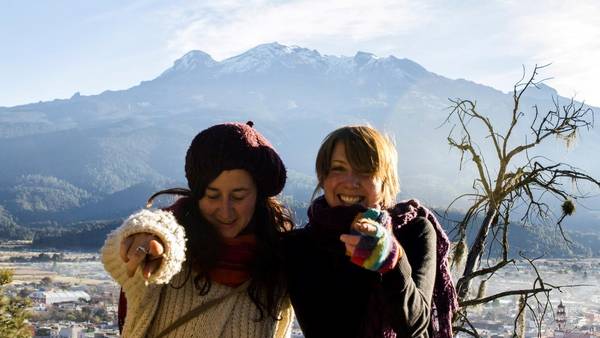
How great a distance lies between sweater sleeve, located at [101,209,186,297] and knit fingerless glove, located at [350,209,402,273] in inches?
21.8

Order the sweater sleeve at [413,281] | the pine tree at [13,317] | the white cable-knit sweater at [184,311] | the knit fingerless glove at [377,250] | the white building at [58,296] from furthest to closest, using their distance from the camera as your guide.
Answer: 1. the white building at [58,296]
2. the pine tree at [13,317]
3. the white cable-knit sweater at [184,311]
4. the sweater sleeve at [413,281]
5. the knit fingerless glove at [377,250]

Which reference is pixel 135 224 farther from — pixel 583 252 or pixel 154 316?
pixel 583 252

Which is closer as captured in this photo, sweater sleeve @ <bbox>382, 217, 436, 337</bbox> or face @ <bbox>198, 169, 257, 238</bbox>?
sweater sleeve @ <bbox>382, 217, 436, 337</bbox>

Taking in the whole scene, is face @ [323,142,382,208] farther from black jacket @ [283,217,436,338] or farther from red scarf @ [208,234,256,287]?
red scarf @ [208,234,256,287]

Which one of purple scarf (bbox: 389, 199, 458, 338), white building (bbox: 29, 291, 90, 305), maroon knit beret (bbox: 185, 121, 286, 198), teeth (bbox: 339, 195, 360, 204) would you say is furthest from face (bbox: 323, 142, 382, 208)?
white building (bbox: 29, 291, 90, 305)

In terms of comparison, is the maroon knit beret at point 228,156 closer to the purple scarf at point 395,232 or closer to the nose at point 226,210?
the nose at point 226,210

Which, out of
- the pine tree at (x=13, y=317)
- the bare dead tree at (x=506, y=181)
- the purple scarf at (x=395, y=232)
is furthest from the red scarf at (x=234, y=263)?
the pine tree at (x=13, y=317)

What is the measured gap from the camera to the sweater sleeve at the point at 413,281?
6.07ft

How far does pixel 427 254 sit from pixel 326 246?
1.07 ft

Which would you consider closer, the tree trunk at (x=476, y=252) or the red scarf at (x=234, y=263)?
the red scarf at (x=234, y=263)

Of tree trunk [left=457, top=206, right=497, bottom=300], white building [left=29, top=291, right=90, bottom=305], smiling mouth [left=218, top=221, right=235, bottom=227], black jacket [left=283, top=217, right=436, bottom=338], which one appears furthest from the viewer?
white building [left=29, top=291, right=90, bottom=305]

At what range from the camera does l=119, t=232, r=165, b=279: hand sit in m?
1.92

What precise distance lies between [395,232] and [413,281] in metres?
0.21

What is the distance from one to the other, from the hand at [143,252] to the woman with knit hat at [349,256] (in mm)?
530
